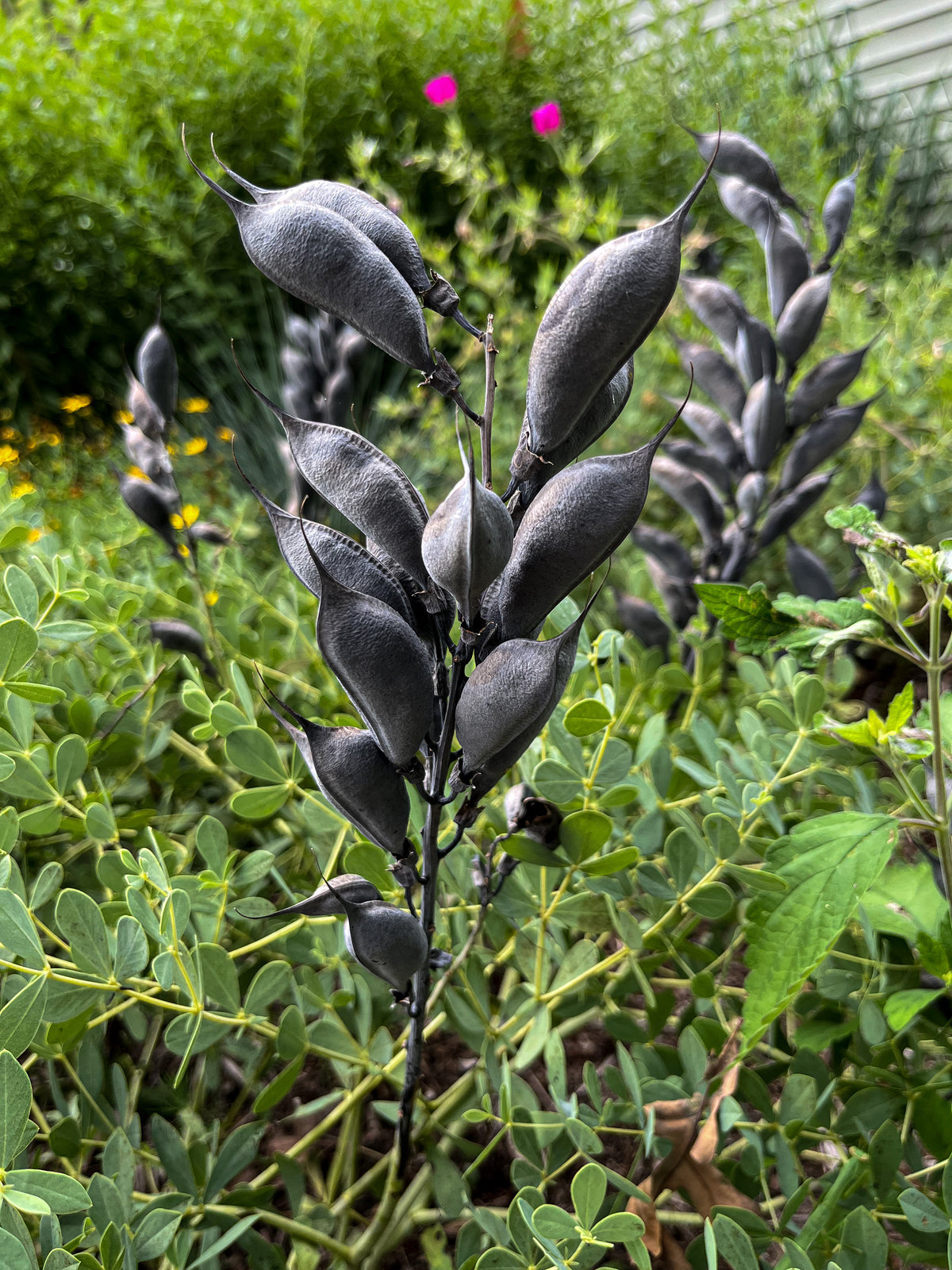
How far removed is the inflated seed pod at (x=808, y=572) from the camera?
918mm

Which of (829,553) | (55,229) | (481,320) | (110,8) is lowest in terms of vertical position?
(829,553)

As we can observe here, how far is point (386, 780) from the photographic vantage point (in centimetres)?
43

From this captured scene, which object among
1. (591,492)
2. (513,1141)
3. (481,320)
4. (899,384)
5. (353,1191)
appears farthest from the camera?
(481,320)

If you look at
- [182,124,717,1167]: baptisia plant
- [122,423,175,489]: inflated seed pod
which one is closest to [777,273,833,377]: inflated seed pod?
[182,124,717,1167]: baptisia plant

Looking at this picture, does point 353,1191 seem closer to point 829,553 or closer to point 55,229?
point 829,553

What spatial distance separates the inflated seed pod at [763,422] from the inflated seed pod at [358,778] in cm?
65

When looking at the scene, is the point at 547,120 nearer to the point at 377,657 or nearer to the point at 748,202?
the point at 748,202

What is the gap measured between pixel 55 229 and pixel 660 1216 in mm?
4419

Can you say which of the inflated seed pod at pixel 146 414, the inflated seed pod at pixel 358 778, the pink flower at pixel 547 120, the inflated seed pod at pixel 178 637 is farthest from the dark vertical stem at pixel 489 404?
the pink flower at pixel 547 120

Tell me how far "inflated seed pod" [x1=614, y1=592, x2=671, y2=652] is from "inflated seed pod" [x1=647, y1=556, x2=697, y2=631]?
2cm

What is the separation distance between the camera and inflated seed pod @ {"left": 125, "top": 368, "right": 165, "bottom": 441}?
2.95 feet

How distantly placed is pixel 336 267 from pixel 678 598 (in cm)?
70

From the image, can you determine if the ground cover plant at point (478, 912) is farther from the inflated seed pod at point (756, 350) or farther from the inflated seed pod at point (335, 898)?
the inflated seed pod at point (756, 350)

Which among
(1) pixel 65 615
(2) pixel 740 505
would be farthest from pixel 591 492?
(1) pixel 65 615
